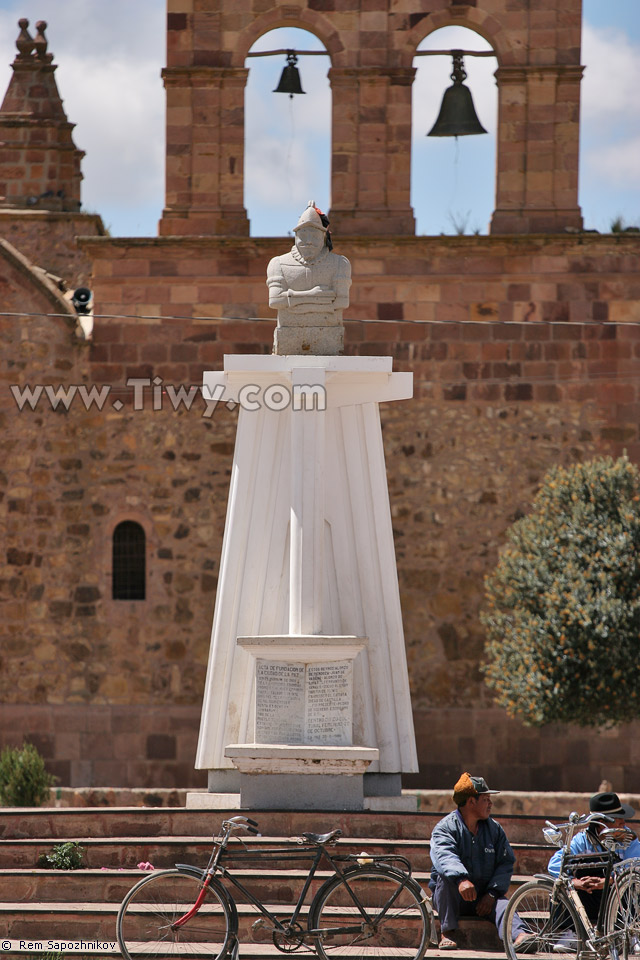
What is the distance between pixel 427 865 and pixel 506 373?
30.4ft

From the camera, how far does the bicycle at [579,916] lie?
25.5 feet

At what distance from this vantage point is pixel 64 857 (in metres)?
9.87

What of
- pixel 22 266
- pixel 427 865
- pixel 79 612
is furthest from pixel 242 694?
pixel 22 266

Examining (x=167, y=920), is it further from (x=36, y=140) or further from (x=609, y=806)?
(x=36, y=140)

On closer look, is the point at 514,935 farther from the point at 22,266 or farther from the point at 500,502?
the point at 22,266

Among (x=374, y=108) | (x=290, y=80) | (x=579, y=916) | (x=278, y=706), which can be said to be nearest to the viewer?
(x=579, y=916)

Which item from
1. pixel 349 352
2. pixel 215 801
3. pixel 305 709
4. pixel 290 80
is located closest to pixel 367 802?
pixel 305 709

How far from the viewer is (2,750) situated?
1780cm

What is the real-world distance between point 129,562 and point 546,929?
10990 millimetres

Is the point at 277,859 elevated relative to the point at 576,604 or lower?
lower

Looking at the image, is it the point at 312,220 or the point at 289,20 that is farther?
the point at 289,20

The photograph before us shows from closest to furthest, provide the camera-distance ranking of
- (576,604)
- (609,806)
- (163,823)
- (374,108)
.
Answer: (609,806) → (163,823) → (576,604) → (374,108)

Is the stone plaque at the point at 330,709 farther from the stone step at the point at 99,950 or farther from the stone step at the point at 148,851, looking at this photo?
the stone step at the point at 99,950

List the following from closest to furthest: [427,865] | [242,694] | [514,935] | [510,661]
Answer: [514,935] < [427,865] < [242,694] < [510,661]
